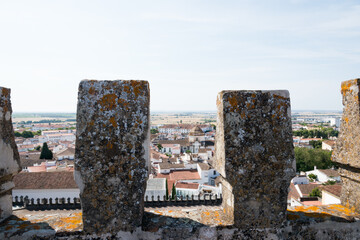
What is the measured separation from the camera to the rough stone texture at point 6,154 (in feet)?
8.85

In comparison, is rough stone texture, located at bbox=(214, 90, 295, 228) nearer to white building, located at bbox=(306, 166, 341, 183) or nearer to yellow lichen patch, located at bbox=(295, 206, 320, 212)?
yellow lichen patch, located at bbox=(295, 206, 320, 212)

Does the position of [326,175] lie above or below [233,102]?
below

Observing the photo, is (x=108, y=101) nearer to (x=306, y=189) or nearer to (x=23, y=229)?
(x=23, y=229)

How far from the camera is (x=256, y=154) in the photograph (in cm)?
268

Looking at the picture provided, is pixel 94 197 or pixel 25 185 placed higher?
pixel 94 197

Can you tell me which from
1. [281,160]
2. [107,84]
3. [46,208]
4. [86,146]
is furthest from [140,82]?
[46,208]

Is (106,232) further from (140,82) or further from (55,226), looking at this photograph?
(140,82)

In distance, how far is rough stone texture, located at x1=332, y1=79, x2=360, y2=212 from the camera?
9.79ft

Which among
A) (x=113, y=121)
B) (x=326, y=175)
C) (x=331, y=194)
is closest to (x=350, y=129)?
(x=113, y=121)

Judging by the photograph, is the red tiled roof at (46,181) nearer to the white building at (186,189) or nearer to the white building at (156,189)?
the white building at (156,189)

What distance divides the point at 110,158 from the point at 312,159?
53.1 m

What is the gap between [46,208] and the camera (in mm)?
9258

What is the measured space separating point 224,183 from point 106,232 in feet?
4.17

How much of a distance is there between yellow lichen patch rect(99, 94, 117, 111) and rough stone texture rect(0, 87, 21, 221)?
1037 mm
